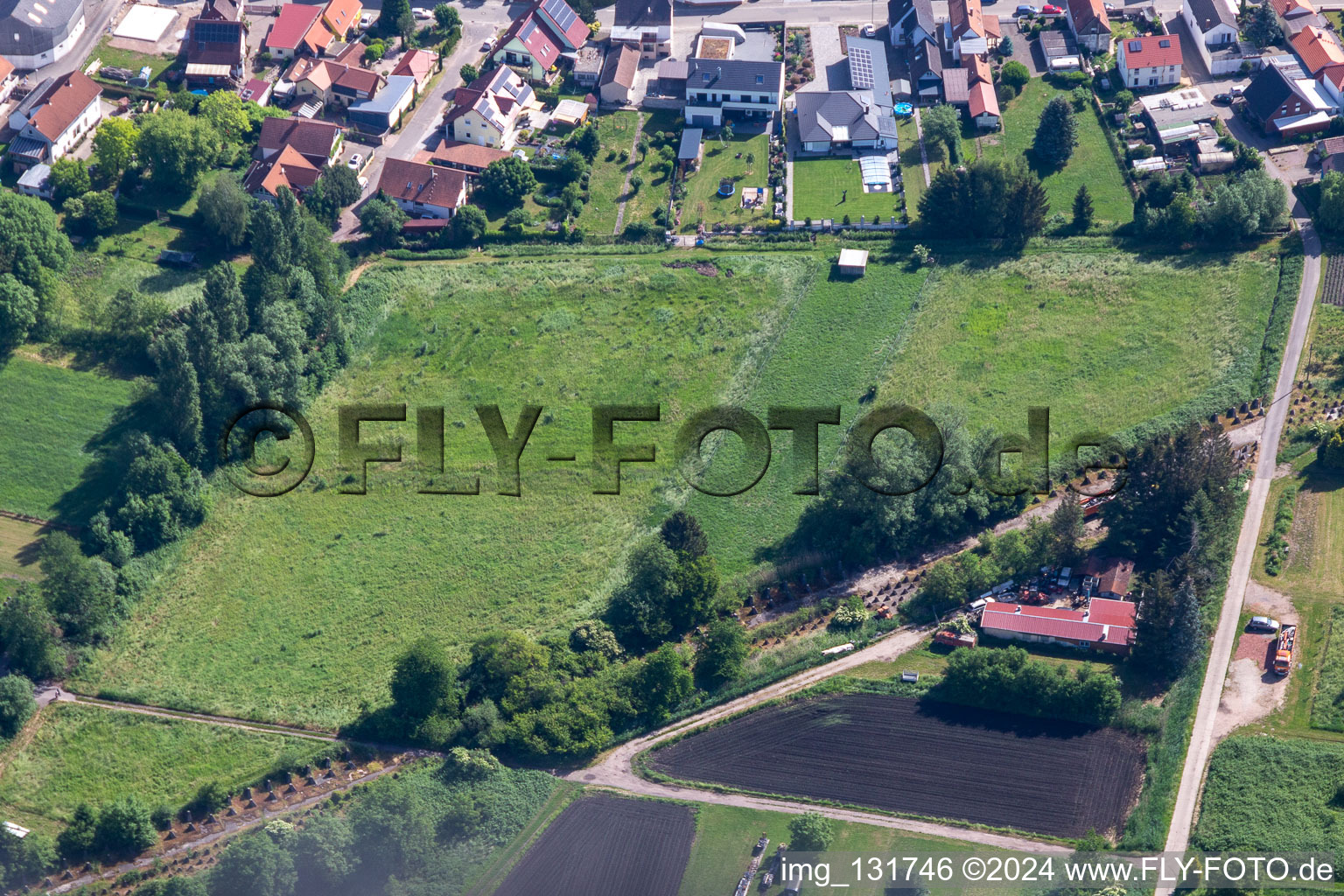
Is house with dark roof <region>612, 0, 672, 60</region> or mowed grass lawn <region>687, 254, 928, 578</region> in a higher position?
house with dark roof <region>612, 0, 672, 60</region>

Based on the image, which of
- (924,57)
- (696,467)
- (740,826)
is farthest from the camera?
(924,57)

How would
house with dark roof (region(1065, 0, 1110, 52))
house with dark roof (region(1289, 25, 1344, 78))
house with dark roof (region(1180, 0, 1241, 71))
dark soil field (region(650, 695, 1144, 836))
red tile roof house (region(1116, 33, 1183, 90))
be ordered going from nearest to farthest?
dark soil field (region(650, 695, 1144, 836)) < house with dark roof (region(1289, 25, 1344, 78)) < red tile roof house (region(1116, 33, 1183, 90)) < house with dark roof (region(1180, 0, 1241, 71)) < house with dark roof (region(1065, 0, 1110, 52))

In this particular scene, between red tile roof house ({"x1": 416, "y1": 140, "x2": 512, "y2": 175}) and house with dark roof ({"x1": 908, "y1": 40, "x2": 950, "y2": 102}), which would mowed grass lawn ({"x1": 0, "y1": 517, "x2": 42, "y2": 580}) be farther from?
house with dark roof ({"x1": 908, "y1": 40, "x2": 950, "y2": 102})

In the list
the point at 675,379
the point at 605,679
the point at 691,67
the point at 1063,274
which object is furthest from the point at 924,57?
the point at 605,679

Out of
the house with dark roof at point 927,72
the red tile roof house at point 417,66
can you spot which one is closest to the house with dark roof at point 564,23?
the red tile roof house at point 417,66

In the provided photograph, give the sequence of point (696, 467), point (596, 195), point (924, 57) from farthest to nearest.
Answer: point (924, 57) → point (596, 195) → point (696, 467)

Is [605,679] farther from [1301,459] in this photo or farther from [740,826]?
[1301,459]

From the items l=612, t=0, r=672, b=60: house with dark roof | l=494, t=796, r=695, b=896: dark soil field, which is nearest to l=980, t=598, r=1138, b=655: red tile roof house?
l=494, t=796, r=695, b=896: dark soil field
